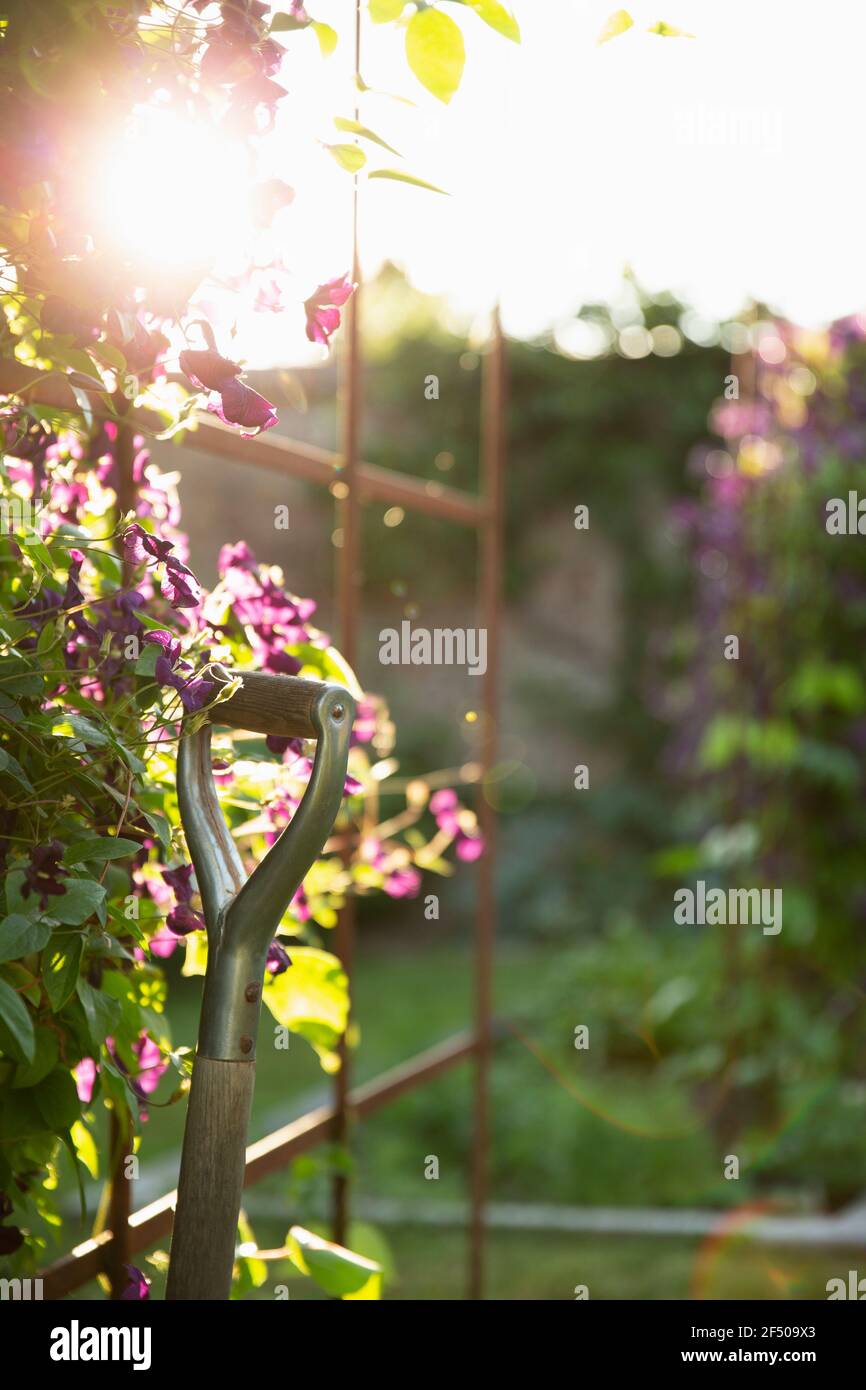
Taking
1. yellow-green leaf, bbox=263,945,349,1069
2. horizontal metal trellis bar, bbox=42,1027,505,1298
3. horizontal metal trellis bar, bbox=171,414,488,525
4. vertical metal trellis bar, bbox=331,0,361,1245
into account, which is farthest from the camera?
vertical metal trellis bar, bbox=331,0,361,1245

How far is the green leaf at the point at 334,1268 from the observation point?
1.14 m

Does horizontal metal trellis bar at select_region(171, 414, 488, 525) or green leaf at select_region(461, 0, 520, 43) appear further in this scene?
horizontal metal trellis bar at select_region(171, 414, 488, 525)

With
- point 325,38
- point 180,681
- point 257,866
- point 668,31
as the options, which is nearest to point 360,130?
point 325,38

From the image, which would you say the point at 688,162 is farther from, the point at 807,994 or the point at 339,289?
the point at 339,289

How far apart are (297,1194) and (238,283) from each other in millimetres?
1145

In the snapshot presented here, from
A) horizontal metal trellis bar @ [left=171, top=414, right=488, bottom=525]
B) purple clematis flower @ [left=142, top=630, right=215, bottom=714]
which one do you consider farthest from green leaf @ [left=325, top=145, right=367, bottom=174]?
purple clematis flower @ [left=142, top=630, right=215, bottom=714]

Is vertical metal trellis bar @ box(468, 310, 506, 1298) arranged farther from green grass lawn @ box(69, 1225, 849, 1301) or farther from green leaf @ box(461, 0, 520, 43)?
green leaf @ box(461, 0, 520, 43)

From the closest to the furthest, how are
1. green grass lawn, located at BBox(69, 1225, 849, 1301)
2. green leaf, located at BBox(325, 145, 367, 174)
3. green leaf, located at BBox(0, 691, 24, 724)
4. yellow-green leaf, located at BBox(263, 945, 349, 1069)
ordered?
green leaf, located at BBox(0, 691, 24, 724)
green leaf, located at BBox(325, 145, 367, 174)
yellow-green leaf, located at BBox(263, 945, 349, 1069)
green grass lawn, located at BBox(69, 1225, 849, 1301)

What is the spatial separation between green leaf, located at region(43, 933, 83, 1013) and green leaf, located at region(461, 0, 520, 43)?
0.64m

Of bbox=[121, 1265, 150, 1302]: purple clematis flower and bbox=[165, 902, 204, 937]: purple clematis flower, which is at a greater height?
bbox=[165, 902, 204, 937]: purple clematis flower

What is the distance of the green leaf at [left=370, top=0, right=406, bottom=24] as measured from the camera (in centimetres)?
93

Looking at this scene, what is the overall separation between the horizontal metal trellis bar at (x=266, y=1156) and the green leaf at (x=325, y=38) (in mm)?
769

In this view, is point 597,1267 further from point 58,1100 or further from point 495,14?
point 495,14

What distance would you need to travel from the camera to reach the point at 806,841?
4219mm
